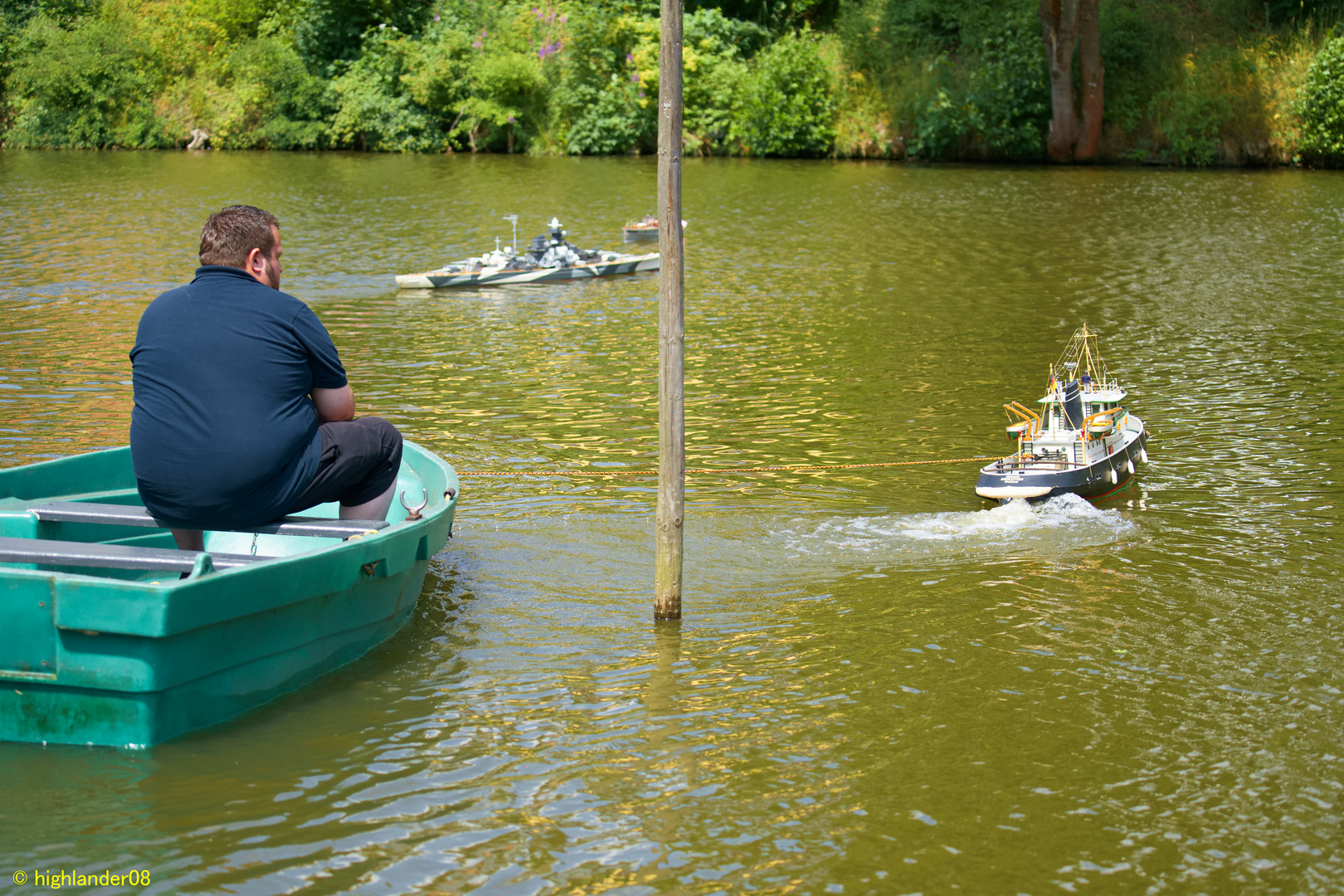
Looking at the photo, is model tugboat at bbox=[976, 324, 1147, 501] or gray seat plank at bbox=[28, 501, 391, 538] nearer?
gray seat plank at bbox=[28, 501, 391, 538]

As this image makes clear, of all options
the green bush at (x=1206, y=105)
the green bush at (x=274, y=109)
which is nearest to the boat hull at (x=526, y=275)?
the green bush at (x=1206, y=105)

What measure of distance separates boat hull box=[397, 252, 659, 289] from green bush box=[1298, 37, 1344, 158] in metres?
19.5

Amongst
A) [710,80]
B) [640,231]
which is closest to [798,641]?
[640,231]

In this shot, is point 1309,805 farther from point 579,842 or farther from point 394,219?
point 394,219

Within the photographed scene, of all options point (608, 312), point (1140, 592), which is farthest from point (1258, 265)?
point (1140, 592)

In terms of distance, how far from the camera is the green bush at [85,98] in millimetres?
44906

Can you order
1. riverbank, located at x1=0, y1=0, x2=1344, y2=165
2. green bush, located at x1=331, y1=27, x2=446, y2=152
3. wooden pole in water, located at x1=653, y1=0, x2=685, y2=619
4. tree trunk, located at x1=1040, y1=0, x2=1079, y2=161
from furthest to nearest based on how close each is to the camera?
1. green bush, located at x1=331, y1=27, x2=446, y2=152
2. riverbank, located at x1=0, y1=0, x2=1344, y2=165
3. tree trunk, located at x1=1040, y1=0, x2=1079, y2=161
4. wooden pole in water, located at x1=653, y1=0, x2=685, y2=619

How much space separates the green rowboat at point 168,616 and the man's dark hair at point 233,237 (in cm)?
117

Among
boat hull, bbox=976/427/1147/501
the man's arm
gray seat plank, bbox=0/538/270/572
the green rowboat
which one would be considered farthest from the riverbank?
gray seat plank, bbox=0/538/270/572

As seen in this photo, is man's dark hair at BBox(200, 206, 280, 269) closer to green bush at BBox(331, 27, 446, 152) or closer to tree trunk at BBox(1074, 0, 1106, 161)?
tree trunk at BBox(1074, 0, 1106, 161)

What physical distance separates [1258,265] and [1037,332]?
596 cm

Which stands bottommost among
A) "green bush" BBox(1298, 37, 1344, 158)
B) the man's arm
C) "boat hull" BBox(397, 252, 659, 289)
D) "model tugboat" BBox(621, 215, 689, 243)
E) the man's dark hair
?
the man's arm

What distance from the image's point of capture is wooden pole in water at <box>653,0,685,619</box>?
5945 mm

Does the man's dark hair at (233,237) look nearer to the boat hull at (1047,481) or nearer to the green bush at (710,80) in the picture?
the boat hull at (1047,481)
